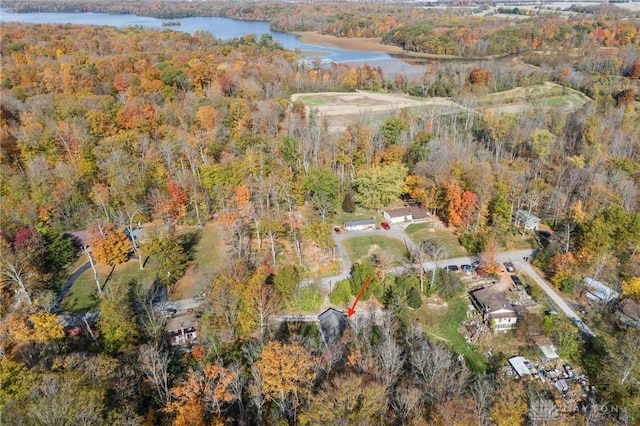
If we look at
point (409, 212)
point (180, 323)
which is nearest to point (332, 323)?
point (180, 323)

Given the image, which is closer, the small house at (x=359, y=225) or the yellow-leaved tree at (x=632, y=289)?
the yellow-leaved tree at (x=632, y=289)

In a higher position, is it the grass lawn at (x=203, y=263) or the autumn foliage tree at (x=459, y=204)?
the autumn foliage tree at (x=459, y=204)

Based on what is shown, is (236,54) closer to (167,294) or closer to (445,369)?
(167,294)

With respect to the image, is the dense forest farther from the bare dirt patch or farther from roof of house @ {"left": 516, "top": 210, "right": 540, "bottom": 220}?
the bare dirt patch

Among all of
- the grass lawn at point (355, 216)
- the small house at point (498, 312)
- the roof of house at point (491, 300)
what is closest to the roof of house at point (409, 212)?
the grass lawn at point (355, 216)

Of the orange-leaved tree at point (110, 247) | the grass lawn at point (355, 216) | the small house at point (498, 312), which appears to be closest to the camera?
the small house at point (498, 312)

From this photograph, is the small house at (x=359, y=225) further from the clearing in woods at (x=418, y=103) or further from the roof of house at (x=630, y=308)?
the clearing in woods at (x=418, y=103)
